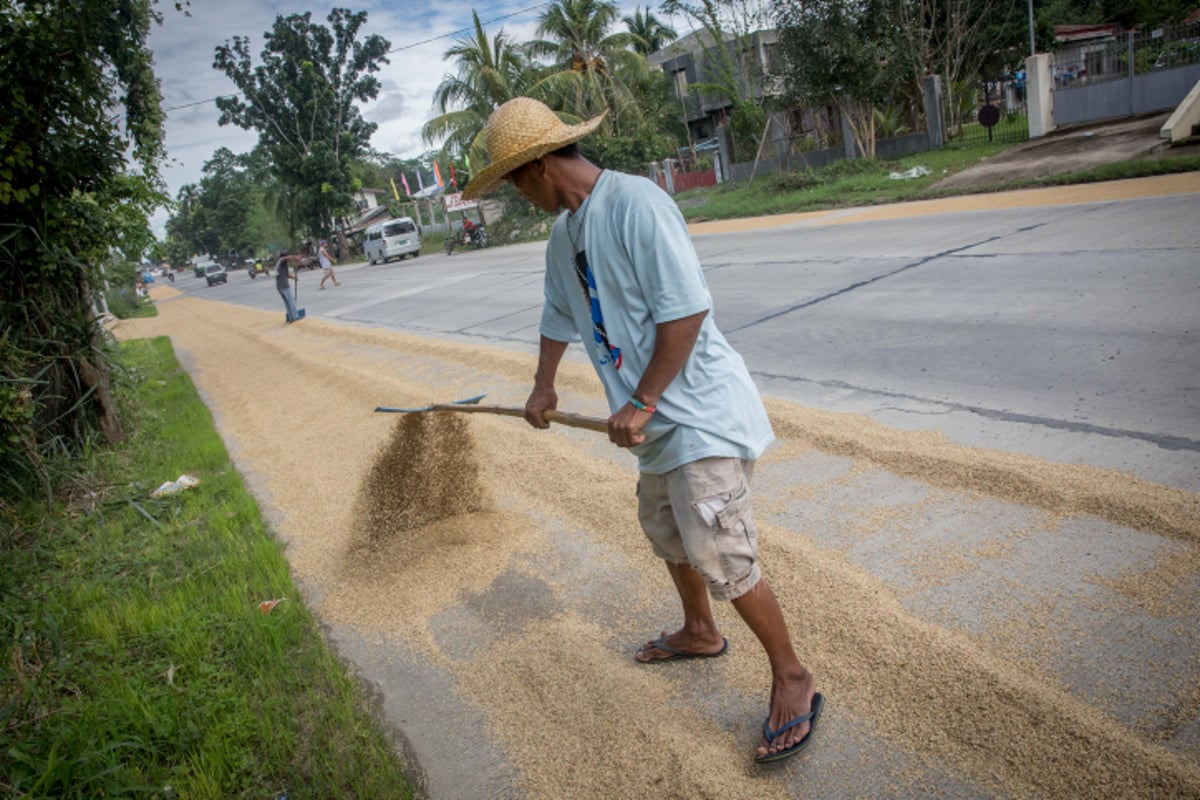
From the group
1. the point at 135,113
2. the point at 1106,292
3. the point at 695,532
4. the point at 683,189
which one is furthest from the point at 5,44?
the point at 683,189

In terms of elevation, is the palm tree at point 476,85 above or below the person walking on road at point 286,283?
above

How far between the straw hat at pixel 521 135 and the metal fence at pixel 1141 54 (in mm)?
18462

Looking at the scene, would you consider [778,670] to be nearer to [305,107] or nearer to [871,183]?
[871,183]

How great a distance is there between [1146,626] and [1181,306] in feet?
13.2

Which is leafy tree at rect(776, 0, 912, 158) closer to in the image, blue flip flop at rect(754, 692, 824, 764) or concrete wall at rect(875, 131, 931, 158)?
concrete wall at rect(875, 131, 931, 158)

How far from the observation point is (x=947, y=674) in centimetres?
244

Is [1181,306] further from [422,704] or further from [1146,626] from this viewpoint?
[422,704]

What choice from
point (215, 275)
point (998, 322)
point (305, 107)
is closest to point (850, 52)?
point (998, 322)

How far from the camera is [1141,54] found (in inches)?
638

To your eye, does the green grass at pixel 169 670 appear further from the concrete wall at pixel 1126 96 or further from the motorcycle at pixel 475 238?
the motorcycle at pixel 475 238

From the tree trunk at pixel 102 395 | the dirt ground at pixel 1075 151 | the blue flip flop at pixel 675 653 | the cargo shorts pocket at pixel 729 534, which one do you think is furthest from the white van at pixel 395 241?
the cargo shorts pocket at pixel 729 534

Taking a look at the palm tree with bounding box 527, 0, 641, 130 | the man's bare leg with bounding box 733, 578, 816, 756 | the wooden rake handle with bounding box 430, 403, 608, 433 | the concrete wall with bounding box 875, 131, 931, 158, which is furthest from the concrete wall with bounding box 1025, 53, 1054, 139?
the man's bare leg with bounding box 733, 578, 816, 756

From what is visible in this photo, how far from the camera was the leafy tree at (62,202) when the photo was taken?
595 cm

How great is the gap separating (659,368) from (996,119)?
18848mm
